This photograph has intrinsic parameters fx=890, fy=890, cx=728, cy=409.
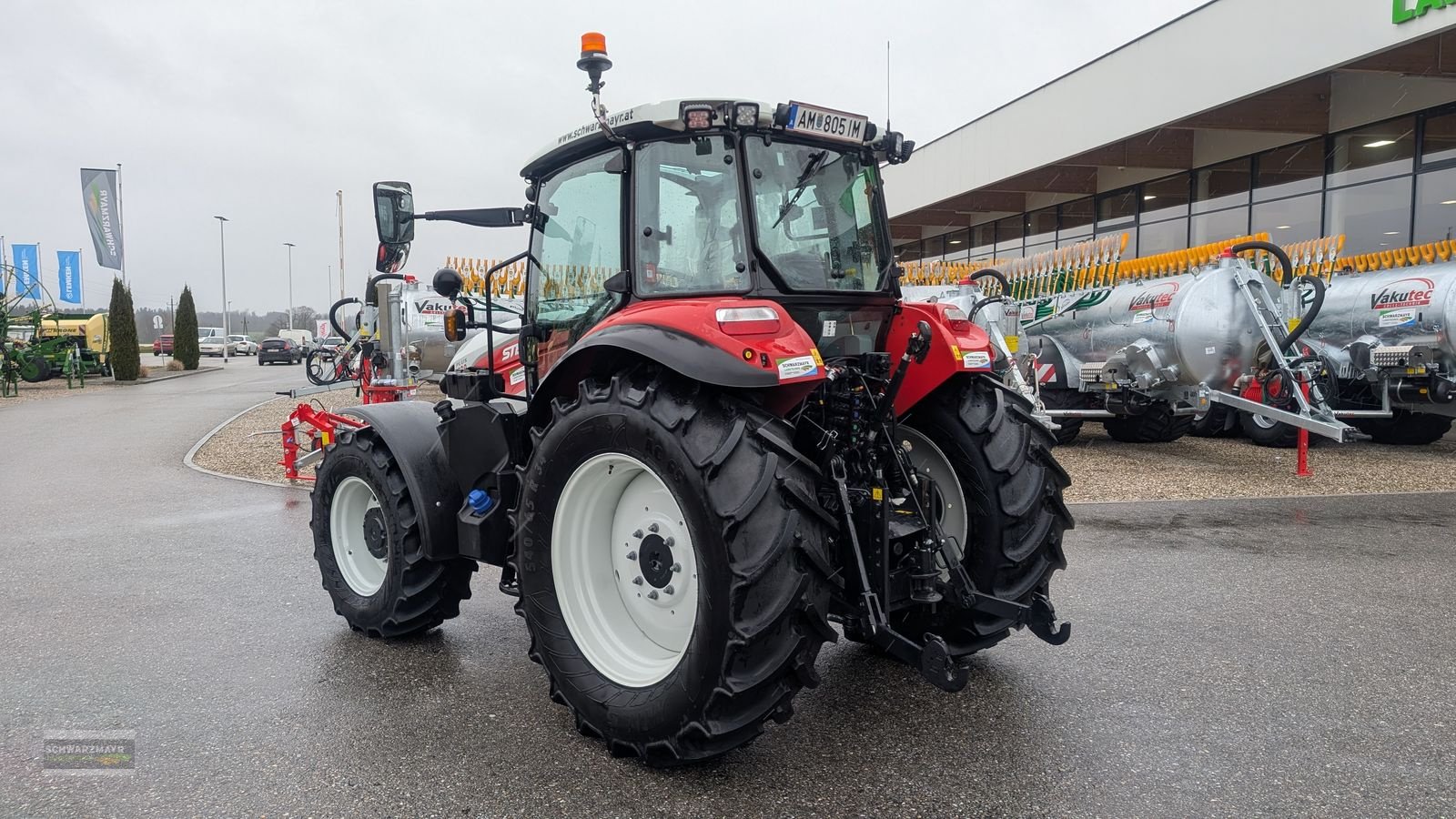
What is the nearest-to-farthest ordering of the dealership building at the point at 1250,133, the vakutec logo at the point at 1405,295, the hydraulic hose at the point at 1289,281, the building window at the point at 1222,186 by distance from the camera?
1. the hydraulic hose at the point at 1289,281
2. the vakutec logo at the point at 1405,295
3. the dealership building at the point at 1250,133
4. the building window at the point at 1222,186

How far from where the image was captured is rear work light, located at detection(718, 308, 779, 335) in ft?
9.78

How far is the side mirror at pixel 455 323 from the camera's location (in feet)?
13.5

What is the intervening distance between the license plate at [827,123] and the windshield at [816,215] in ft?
0.43

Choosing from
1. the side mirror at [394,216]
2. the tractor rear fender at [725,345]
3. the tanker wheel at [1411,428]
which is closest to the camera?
the tractor rear fender at [725,345]

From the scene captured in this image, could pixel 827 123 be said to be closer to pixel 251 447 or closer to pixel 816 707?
pixel 816 707

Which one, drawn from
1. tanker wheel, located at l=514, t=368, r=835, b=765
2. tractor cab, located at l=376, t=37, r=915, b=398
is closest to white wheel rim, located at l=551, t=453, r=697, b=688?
tanker wheel, located at l=514, t=368, r=835, b=765

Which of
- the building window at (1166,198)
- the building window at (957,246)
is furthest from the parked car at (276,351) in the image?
the building window at (1166,198)

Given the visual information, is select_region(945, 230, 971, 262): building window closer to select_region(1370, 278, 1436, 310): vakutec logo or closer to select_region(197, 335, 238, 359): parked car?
select_region(1370, 278, 1436, 310): vakutec logo

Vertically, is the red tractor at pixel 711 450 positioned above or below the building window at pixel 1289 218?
below

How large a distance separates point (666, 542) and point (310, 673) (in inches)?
76.2

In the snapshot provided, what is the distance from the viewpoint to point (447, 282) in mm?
3961

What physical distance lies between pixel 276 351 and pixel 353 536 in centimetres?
4244

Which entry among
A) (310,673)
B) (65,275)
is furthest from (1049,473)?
(65,275)
